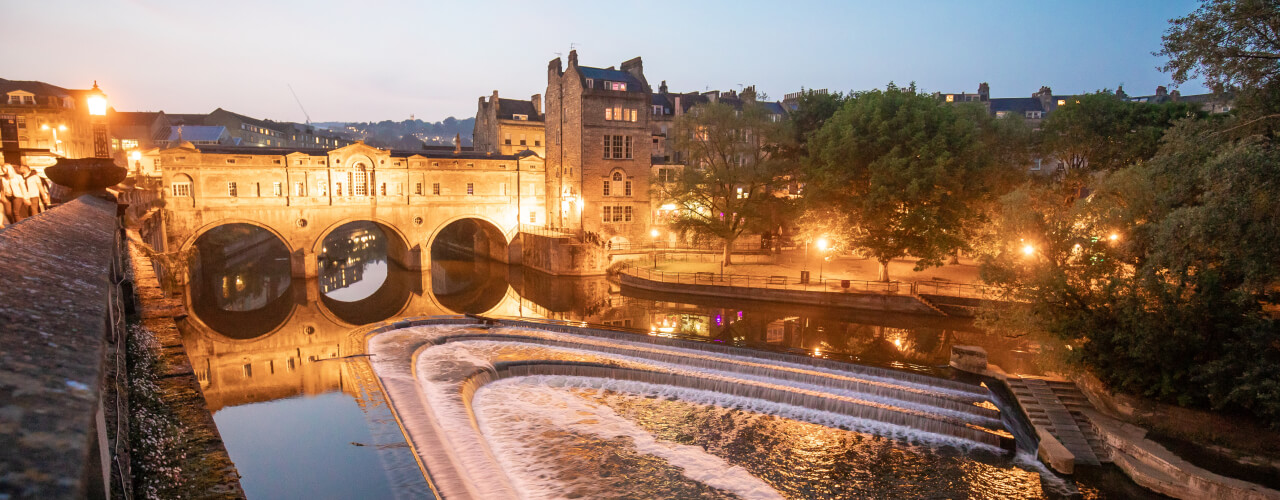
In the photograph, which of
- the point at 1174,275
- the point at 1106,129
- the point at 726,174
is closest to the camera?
the point at 1174,275

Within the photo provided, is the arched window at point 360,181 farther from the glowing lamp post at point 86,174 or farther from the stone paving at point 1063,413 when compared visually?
the stone paving at point 1063,413

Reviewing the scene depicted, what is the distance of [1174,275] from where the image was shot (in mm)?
13898

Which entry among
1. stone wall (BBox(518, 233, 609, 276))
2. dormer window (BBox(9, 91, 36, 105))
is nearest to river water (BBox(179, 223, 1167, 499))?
stone wall (BBox(518, 233, 609, 276))

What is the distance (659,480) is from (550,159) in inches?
1394

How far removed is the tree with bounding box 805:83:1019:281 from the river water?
143 inches

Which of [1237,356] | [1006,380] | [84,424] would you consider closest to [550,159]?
[1006,380]

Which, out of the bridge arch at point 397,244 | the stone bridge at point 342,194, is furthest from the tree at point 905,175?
the bridge arch at point 397,244

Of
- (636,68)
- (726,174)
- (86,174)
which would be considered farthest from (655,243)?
(86,174)

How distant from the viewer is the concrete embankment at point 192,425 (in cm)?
462

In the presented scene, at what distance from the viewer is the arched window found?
37.7 metres

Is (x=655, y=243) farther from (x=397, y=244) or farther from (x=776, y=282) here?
(x=397, y=244)

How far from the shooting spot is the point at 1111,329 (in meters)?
15.3

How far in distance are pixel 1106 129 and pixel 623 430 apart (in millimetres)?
30643

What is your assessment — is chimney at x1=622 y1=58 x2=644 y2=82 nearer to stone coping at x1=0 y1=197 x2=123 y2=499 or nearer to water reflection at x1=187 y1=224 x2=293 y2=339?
water reflection at x1=187 y1=224 x2=293 y2=339
